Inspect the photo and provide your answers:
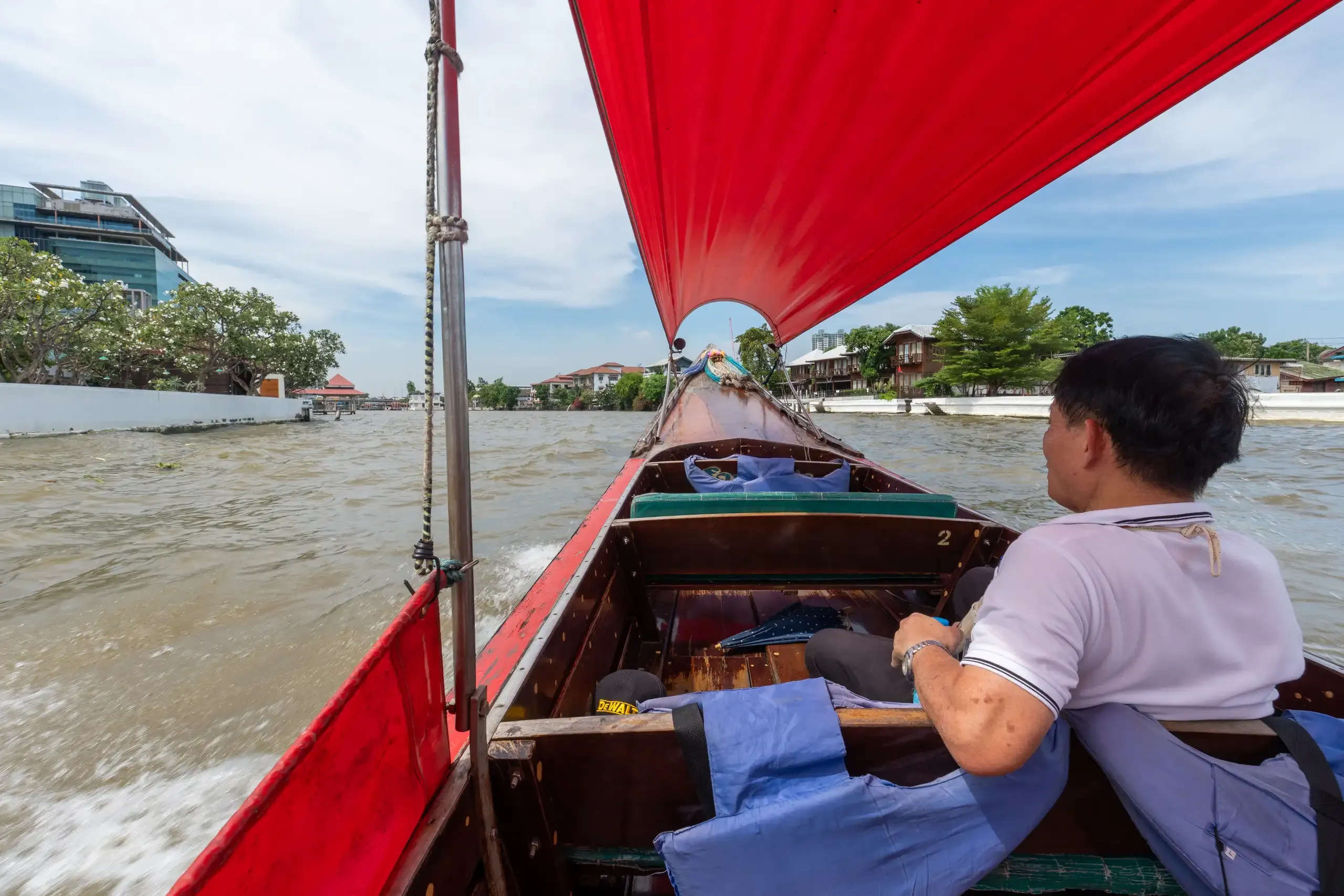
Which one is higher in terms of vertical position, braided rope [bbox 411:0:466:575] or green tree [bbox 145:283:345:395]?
green tree [bbox 145:283:345:395]

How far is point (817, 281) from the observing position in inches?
185

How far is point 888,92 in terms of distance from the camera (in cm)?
206

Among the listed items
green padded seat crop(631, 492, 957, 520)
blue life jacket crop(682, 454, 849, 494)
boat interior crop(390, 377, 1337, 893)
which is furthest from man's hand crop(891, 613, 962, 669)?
blue life jacket crop(682, 454, 849, 494)

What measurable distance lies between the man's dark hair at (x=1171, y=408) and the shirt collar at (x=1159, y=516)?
0.06 meters

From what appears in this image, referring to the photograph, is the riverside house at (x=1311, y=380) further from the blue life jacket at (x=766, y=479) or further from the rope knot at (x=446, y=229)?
the rope knot at (x=446, y=229)

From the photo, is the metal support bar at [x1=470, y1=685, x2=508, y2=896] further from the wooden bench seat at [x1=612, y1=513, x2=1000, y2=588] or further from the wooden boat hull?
the wooden bench seat at [x1=612, y1=513, x2=1000, y2=588]

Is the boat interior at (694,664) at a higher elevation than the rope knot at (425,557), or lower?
lower

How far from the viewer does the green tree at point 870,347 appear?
142ft

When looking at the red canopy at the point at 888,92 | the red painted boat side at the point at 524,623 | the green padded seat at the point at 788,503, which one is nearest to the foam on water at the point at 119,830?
the red painted boat side at the point at 524,623

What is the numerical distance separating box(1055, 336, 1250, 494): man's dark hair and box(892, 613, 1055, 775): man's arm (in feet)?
1.43

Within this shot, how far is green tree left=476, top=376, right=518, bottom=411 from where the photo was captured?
82.1 meters

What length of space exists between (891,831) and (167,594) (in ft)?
17.5

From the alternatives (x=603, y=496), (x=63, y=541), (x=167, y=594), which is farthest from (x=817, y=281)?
(x=63, y=541)

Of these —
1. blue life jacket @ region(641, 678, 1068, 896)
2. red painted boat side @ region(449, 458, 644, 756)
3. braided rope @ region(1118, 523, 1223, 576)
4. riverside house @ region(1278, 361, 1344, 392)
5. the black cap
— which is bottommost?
the black cap
